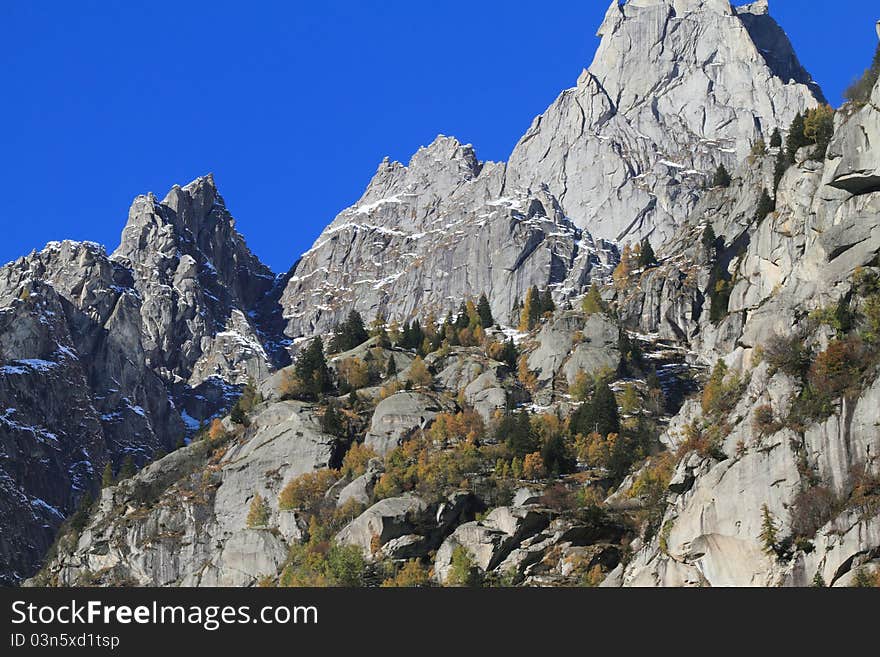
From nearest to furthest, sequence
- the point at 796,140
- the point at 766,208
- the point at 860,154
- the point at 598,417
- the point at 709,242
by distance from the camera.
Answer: the point at 860,154, the point at 598,417, the point at 766,208, the point at 796,140, the point at 709,242

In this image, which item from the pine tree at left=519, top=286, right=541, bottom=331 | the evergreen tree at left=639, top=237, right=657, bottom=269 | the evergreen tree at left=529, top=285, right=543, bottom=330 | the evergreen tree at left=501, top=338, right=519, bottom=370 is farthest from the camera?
the evergreen tree at left=639, top=237, right=657, bottom=269

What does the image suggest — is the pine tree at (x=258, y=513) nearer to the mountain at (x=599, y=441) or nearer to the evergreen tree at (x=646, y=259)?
the mountain at (x=599, y=441)

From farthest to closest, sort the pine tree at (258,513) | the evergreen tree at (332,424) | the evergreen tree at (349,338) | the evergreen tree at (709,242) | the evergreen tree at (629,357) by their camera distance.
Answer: the evergreen tree at (349,338), the evergreen tree at (709,242), the evergreen tree at (629,357), the evergreen tree at (332,424), the pine tree at (258,513)

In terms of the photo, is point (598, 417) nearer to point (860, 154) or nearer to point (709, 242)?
point (860, 154)

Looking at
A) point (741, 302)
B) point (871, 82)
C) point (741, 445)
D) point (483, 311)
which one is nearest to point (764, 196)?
point (741, 302)

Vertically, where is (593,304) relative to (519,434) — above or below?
above

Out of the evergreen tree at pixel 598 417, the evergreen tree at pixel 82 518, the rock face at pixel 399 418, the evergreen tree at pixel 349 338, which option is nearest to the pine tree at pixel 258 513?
the rock face at pixel 399 418

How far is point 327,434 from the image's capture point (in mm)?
150500

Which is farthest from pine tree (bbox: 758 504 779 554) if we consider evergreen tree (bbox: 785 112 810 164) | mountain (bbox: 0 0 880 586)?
evergreen tree (bbox: 785 112 810 164)

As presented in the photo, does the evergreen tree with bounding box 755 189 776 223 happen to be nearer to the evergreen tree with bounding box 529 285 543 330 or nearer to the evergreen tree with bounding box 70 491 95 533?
the evergreen tree with bounding box 529 285 543 330

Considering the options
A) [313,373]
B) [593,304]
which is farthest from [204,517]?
[593,304]

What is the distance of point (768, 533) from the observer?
9131cm

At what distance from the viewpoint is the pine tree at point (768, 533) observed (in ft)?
298

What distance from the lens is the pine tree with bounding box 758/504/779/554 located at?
90.9m
